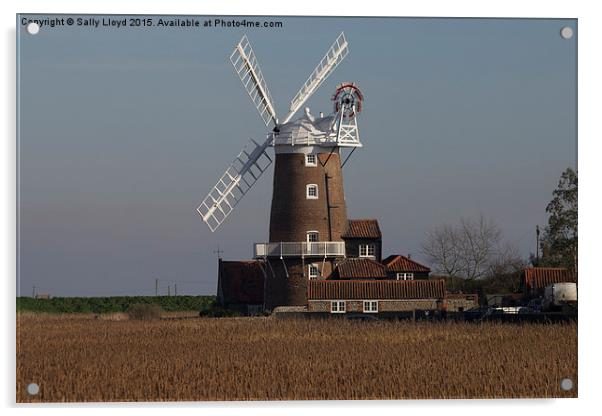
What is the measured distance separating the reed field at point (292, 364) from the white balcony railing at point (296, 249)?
15510 mm

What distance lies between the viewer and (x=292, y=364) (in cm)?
2250

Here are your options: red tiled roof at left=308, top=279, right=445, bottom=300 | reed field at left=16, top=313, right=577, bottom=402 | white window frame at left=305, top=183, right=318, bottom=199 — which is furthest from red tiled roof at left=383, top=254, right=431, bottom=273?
reed field at left=16, top=313, right=577, bottom=402

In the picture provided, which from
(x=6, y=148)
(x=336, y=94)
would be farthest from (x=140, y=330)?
(x=6, y=148)

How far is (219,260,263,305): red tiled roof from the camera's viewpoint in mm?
55562

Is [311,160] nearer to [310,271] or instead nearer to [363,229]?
[310,271]

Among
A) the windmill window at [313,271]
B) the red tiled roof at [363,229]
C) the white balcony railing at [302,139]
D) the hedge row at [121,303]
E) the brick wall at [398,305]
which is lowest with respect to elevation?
the hedge row at [121,303]

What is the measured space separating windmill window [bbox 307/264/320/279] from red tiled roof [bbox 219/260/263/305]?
800 centimetres

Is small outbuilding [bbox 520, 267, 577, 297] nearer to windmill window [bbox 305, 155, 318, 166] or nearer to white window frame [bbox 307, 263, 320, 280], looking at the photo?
white window frame [bbox 307, 263, 320, 280]

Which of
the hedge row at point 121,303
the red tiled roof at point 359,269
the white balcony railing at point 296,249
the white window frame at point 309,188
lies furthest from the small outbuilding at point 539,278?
the hedge row at point 121,303

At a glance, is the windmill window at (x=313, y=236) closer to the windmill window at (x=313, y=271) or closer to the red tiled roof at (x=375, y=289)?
the windmill window at (x=313, y=271)

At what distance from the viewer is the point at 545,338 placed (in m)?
26.5

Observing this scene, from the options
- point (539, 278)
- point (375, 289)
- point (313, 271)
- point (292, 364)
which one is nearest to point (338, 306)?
point (313, 271)

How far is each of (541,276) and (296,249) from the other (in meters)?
10.9

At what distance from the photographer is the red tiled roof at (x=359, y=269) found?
4915cm
